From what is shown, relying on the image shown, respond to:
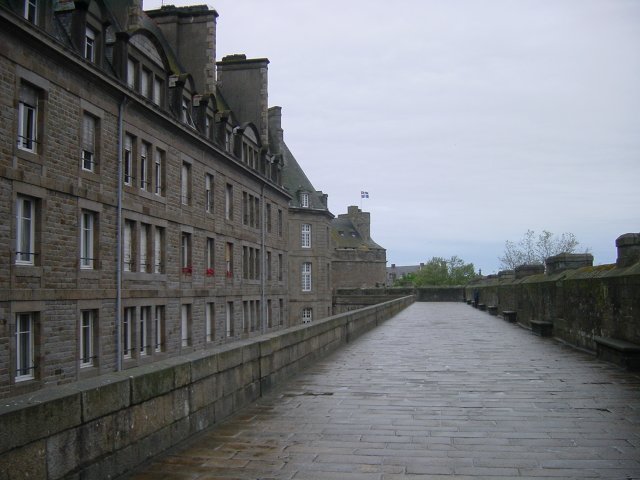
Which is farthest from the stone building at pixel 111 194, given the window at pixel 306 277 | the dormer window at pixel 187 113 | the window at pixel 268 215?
the window at pixel 306 277

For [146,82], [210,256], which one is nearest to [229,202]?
[210,256]

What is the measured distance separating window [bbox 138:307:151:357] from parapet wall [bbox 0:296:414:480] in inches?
713

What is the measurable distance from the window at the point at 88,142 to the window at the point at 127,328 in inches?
222

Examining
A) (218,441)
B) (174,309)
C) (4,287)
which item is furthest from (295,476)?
(174,309)

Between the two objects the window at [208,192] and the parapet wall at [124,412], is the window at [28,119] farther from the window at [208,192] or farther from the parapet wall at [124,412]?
the parapet wall at [124,412]

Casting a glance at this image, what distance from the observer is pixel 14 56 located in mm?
18625

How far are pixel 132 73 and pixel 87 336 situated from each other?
34.1 feet

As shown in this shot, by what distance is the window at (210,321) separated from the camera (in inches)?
1300

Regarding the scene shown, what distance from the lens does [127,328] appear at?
25203 millimetres

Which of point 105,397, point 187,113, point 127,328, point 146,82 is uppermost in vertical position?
point 146,82

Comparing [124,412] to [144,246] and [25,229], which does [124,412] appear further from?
[144,246]

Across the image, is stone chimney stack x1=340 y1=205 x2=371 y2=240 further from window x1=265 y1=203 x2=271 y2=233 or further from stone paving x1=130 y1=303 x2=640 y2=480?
stone paving x1=130 y1=303 x2=640 y2=480

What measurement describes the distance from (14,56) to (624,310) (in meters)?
16.5

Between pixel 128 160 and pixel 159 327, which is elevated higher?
pixel 128 160
